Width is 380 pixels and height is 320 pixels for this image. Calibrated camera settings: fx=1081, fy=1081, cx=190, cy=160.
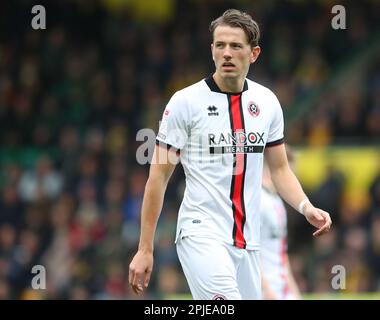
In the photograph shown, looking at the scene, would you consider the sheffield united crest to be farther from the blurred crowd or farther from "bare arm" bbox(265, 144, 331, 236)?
the blurred crowd

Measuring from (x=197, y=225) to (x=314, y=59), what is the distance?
1124cm

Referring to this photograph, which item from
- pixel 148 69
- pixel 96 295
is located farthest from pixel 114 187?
pixel 148 69

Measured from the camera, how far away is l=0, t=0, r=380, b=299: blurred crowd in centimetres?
1434

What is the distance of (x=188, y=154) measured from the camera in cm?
696

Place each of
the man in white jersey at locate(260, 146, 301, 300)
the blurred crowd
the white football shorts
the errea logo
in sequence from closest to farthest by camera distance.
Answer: the white football shorts, the errea logo, the man in white jersey at locate(260, 146, 301, 300), the blurred crowd

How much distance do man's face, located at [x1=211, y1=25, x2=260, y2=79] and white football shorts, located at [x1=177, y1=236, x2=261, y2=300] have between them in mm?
1090

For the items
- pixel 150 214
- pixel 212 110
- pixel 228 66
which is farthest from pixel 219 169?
pixel 228 66

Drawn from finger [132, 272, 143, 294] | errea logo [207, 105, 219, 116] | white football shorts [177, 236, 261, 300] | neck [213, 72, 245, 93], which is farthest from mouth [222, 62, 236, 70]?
finger [132, 272, 143, 294]

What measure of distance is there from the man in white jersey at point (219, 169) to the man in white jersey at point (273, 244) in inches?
72.9

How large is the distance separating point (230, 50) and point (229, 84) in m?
0.26

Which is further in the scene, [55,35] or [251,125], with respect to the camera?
[55,35]

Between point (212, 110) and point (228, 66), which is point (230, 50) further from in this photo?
point (212, 110)

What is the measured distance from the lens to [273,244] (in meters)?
9.00

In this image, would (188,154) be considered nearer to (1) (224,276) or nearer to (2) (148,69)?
(1) (224,276)
